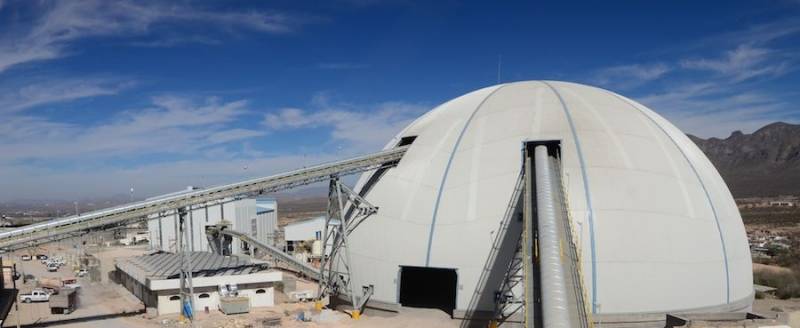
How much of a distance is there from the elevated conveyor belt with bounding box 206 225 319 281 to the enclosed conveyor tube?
70.1 ft

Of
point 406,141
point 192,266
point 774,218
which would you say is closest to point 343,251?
point 406,141

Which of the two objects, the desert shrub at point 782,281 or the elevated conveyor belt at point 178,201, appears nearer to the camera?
the elevated conveyor belt at point 178,201

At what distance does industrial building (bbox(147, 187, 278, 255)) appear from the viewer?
171ft

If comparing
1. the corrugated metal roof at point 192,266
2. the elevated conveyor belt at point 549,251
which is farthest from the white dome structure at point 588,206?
the corrugated metal roof at point 192,266

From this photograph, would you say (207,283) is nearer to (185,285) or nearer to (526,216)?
(185,285)

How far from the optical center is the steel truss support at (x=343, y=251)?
27.9 metres

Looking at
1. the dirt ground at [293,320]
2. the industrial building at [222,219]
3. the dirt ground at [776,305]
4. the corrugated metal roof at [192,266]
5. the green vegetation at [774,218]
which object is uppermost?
the industrial building at [222,219]

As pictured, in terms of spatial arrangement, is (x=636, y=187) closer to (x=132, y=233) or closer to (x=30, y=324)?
(x=30, y=324)

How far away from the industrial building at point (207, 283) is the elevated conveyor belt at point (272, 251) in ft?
13.0

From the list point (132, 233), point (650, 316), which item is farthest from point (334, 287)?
point (132, 233)

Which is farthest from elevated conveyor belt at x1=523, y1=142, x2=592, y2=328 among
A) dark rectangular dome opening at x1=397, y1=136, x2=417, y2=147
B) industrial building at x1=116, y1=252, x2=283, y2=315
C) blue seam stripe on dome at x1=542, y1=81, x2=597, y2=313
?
industrial building at x1=116, y1=252, x2=283, y2=315

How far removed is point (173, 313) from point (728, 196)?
33.0 m

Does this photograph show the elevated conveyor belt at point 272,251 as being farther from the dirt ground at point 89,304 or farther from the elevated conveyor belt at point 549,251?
the elevated conveyor belt at point 549,251

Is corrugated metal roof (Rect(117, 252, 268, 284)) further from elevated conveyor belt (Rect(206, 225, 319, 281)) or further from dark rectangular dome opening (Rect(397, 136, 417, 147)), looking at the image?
dark rectangular dome opening (Rect(397, 136, 417, 147))
